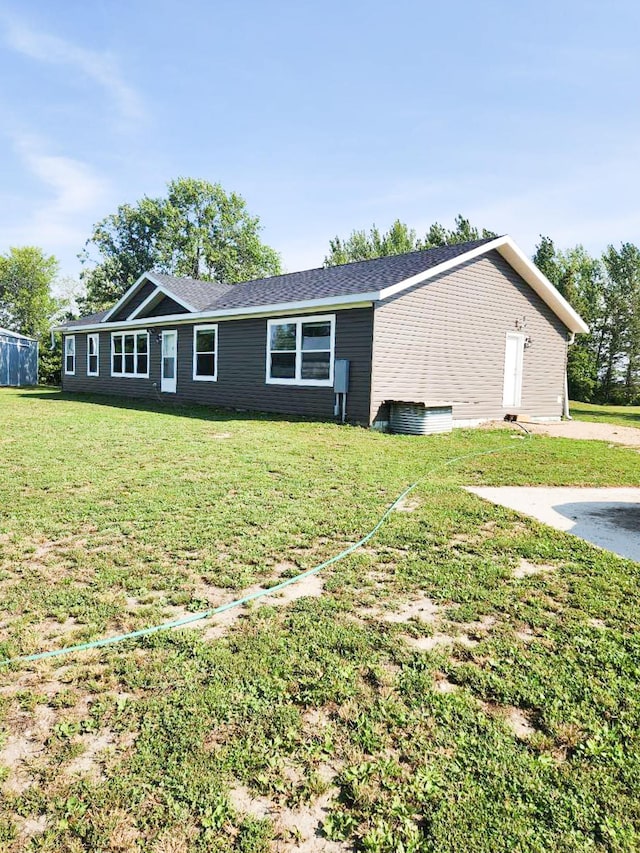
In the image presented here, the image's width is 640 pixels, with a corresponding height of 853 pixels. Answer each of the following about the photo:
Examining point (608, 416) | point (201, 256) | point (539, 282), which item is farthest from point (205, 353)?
point (201, 256)

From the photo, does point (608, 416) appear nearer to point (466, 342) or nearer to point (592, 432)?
point (592, 432)

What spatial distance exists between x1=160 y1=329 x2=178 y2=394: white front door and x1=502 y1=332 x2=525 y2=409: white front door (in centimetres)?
972

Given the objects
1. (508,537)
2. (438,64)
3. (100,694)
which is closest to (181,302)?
(438,64)

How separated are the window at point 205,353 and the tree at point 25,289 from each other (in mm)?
36388

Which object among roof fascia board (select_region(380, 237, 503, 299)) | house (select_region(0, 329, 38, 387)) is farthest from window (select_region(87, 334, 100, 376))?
roof fascia board (select_region(380, 237, 503, 299))

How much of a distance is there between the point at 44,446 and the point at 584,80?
12.3 meters

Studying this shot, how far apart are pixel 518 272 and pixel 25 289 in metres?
45.1

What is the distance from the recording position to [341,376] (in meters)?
11.4

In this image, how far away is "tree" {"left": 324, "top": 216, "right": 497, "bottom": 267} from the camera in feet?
128

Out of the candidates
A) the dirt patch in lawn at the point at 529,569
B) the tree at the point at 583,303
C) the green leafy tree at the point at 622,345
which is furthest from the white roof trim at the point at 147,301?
the green leafy tree at the point at 622,345

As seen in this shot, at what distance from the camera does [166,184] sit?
42.2m

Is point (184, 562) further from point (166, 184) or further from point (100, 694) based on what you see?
point (166, 184)

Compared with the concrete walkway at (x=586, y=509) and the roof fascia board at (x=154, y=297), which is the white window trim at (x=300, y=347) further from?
the concrete walkway at (x=586, y=509)

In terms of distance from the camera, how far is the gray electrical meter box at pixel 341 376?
37.1 feet
